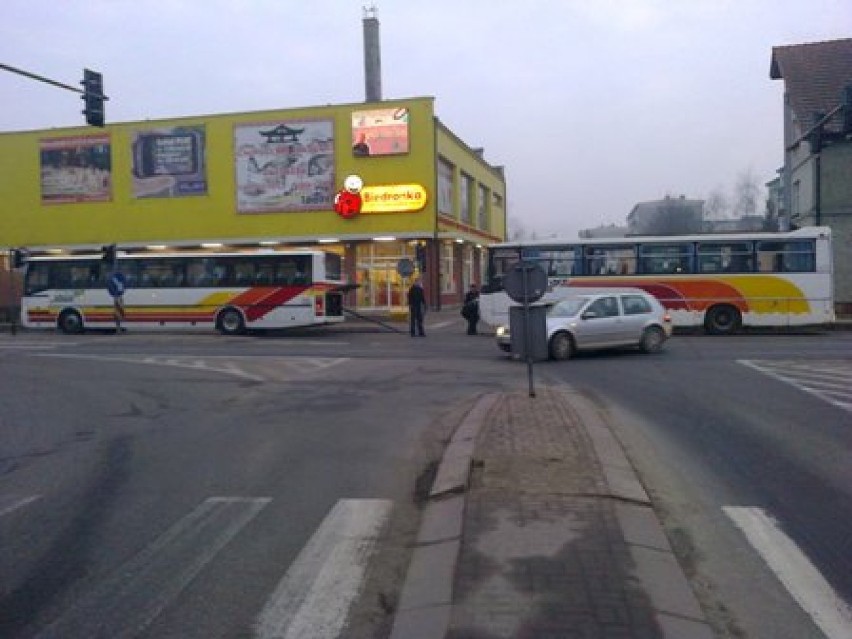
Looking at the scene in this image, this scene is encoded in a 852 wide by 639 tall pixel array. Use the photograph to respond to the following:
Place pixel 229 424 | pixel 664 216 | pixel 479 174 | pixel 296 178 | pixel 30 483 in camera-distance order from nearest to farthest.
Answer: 1. pixel 30 483
2. pixel 229 424
3. pixel 296 178
4. pixel 479 174
5. pixel 664 216

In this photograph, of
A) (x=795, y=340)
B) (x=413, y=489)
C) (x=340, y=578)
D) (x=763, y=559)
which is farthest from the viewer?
(x=795, y=340)

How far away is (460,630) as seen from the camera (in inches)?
166

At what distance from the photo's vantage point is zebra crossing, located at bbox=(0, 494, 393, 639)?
15.2 feet

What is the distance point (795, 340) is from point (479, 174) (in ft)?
108

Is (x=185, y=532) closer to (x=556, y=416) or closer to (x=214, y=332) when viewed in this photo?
(x=556, y=416)

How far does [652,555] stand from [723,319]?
23.7 m

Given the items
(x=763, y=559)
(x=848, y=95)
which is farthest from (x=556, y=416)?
(x=848, y=95)

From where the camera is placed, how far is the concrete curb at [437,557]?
4.43 metres

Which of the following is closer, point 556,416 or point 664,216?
point 556,416

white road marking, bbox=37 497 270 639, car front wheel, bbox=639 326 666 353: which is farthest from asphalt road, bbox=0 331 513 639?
car front wheel, bbox=639 326 666 353

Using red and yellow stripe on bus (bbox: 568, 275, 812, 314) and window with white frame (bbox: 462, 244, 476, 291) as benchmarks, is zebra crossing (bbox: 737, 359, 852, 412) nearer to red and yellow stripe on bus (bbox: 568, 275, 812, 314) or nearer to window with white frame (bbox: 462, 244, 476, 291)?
red and yellow stripe on bus (bbox: 568, 275, 812, 314)

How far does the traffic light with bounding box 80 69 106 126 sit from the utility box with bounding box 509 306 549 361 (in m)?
13.3

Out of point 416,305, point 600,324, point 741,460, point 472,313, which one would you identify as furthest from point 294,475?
point 472,313

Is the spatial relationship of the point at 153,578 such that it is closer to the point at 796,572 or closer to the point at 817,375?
the point at 796,572
